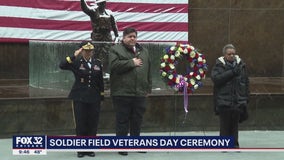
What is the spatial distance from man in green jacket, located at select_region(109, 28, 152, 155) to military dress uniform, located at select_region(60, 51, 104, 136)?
8.8 inches

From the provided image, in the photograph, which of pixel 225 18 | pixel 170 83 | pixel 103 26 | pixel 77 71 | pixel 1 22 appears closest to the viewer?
pixel 77 71

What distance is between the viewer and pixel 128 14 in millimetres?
12930

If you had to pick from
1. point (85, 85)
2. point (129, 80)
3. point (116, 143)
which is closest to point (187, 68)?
point (129, 80)

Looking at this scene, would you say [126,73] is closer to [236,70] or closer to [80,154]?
[80,154]

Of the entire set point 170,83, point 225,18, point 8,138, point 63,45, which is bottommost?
point 8,138

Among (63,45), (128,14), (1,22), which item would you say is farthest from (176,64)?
(1,22)

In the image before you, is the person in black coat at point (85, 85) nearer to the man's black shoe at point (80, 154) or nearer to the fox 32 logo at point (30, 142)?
the man's black shoe at point (80, 154)

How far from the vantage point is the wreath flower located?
8250 millimetres

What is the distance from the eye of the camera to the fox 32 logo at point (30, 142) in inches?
237

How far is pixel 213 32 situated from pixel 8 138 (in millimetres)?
6946

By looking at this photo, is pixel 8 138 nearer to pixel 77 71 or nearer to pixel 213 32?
pixel 77 71

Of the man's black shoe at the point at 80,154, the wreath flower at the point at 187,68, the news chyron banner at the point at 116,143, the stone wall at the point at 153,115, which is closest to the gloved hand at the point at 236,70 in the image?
the wreath flower at the point at 187,68

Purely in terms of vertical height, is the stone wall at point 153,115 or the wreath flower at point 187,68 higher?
the wreath flower at point 187,68

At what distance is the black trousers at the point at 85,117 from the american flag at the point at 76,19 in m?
5.72
